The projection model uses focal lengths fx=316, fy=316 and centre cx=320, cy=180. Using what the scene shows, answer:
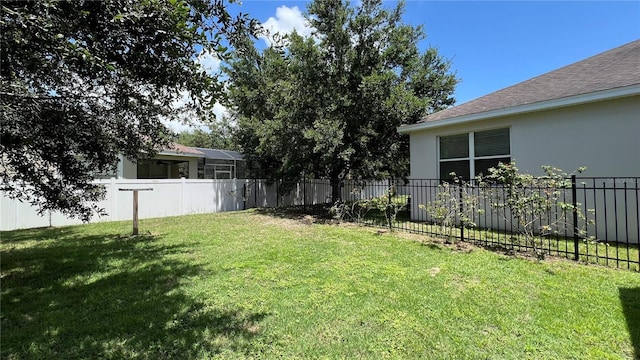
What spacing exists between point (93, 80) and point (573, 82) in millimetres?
9860

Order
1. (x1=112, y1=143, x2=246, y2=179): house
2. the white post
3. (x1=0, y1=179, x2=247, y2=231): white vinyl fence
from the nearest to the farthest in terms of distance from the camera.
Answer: (x1=0, y1=179, x2=247, y2=231): white vinyl fence, the white post, (x1=112, y1=143, x2=246, y2=179): house

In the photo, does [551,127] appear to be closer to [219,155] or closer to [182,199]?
[182,199]

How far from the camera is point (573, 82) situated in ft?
24.9

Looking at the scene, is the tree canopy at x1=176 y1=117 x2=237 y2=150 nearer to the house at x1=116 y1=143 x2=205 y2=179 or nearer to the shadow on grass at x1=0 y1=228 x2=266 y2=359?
the house at x1=116 y1=143 x2=205 y2=179

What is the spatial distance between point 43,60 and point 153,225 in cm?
786

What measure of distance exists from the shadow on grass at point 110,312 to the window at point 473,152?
736 centimetres

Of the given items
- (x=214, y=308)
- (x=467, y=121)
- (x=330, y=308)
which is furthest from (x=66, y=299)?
(x=467, y=121)

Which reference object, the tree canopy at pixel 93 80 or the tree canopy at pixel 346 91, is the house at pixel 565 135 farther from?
the tree canopy at pixel 93 80

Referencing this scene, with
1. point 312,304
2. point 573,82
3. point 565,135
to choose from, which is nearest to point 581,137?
point 565,135

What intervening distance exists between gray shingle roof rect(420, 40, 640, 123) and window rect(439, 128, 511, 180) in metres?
0.69

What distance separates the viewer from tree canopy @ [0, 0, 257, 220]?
2.50 metres

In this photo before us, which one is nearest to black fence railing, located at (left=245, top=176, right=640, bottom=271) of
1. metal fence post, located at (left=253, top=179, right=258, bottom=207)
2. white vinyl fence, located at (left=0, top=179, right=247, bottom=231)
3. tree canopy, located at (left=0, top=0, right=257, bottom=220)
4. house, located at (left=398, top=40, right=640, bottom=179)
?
house, located at (left=398, top=40, right=640, bottom=179)

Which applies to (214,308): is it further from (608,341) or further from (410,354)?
(608,341)

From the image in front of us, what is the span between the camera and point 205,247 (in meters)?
6.56
